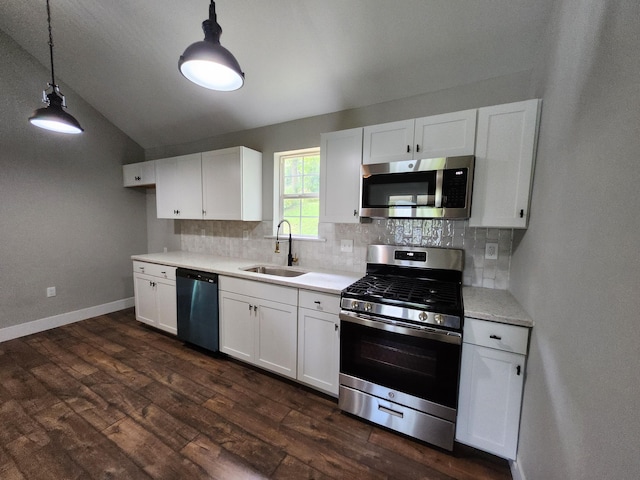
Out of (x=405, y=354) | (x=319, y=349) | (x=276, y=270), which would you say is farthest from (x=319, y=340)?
(x=276, y=270)

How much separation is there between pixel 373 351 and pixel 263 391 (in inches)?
41.9

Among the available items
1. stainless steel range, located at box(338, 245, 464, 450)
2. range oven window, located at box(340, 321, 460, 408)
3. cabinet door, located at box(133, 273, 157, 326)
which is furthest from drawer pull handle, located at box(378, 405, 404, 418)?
cabinet door, located at box(133, 273, 157, 326)

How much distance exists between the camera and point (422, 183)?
1.84 meters

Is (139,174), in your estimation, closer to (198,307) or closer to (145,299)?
(145,299)

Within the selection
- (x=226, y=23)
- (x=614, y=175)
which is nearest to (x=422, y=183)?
(x=614, y=175)

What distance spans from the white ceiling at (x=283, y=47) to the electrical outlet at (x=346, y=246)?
1325 mm

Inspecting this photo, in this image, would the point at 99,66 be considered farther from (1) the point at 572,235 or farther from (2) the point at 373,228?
(1) the point at 572,235

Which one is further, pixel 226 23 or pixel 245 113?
pixel 245 113

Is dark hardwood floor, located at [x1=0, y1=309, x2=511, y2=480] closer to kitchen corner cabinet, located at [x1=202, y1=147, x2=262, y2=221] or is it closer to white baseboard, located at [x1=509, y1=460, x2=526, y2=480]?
white baseboard, located at [x1=509, y1=460, x2=526, y2=480]

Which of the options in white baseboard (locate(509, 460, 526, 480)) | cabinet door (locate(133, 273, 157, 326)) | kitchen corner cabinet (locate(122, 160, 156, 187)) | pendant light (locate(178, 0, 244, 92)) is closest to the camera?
pendant light (locate(178, 0, 244, 92))

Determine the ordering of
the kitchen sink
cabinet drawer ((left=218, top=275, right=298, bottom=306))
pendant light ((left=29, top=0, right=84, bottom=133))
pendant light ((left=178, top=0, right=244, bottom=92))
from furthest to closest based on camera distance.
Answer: the kitchen sink < cabinet drawer ((left=218, top=275, right=298, bottom=306)) < pendant light ((left=29, top=0, right=84, bottom=133)) < pendant light ((left=178, top=0, right=244, bottom=92))

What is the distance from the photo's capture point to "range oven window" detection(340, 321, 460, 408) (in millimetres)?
1530

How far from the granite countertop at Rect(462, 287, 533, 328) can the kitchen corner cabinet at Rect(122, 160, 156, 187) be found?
4018mm

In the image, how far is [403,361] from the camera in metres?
1.66
